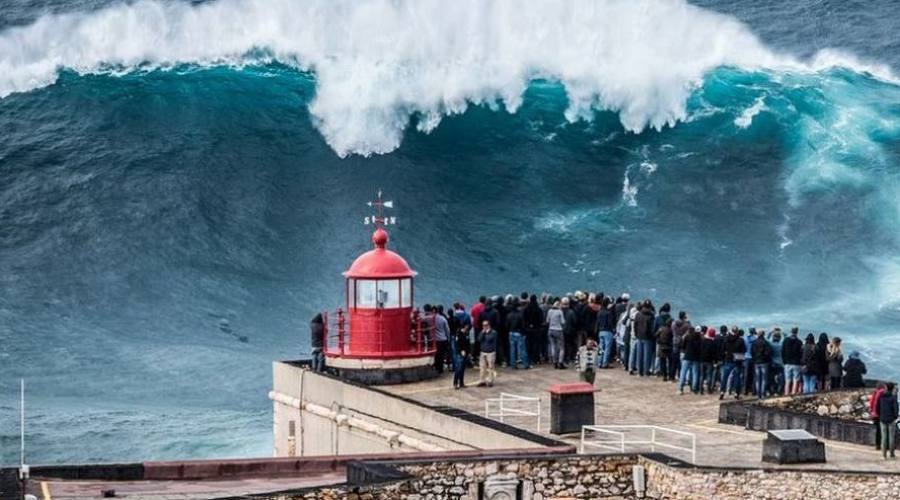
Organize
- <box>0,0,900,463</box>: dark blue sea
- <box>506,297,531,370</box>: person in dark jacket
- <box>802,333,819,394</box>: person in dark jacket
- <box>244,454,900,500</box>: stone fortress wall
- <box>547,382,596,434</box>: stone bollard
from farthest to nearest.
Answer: <box>0,0,900,463</box>: dark blue sea → <box>506,297,531,370</box>: person in dark jacket → <box>802,333,819,394</box>: person in dark jacket → <box>547,382,596,434</box>: stone bollard → <box>244,454,900,500</box>: stone fortress wall

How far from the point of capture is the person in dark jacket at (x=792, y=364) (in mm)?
38406

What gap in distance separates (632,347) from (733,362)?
265cm

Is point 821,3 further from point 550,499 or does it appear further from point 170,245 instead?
point 550,499

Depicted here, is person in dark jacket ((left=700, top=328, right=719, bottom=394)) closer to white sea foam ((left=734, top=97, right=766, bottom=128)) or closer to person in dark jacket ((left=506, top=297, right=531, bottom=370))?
person in dark jacket ((left=506, top=297, right=531, bottom=370))

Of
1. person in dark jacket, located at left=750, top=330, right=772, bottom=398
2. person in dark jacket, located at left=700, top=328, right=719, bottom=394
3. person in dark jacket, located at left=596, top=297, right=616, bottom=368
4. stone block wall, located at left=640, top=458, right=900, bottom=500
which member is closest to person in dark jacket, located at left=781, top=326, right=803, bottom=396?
person in dark jacket, located at left=750, top=330, right=772, bottom=398

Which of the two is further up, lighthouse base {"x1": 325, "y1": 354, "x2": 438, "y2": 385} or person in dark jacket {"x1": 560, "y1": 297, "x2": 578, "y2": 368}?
person in dark jacket {"x1": 560, "y1": 297, "x2": 578, "y2": 368}

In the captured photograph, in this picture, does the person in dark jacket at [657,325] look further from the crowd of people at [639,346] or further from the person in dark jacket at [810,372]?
the person in dark jacket at [810,372]

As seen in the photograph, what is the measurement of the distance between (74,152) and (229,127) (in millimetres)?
3739

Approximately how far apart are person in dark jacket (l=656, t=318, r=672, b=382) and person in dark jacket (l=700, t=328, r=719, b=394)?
0.75 m

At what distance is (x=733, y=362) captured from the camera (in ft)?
127

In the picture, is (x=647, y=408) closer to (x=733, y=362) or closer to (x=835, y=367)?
(x=733, y=362)

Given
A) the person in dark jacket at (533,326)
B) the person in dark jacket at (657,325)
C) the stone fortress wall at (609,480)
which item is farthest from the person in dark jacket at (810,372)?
the stone fortress wall at (609,480)

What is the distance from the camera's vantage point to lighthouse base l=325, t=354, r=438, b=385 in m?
40.1

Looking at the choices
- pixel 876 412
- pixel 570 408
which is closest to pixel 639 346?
pixel 570 408
